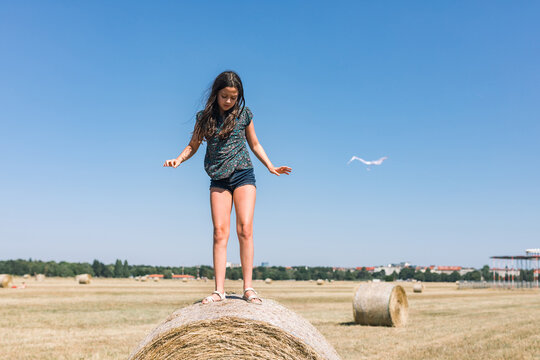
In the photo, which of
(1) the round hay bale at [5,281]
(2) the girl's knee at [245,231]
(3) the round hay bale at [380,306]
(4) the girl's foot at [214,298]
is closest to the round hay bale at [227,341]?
(4) the girl's foot at [214,298]

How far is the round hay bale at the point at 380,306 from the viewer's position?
16.7 metres

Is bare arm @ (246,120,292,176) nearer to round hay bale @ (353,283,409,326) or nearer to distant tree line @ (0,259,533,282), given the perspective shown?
round hay bale @ (353,283,409,326)

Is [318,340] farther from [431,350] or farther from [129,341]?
[129,341]

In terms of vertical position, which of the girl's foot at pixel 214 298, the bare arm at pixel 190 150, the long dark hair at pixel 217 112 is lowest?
the girl's foot at pixel 214 298

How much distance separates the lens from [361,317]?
56.3 ft

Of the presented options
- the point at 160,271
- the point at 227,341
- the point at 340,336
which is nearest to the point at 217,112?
the point at 227,341

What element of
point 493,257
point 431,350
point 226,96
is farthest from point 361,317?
point 493,257

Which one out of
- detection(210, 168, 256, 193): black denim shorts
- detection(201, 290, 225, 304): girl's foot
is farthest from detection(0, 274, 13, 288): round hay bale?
detection(210, 168, 256, 193): black denim shorts

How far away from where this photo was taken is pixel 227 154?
544 centimetres

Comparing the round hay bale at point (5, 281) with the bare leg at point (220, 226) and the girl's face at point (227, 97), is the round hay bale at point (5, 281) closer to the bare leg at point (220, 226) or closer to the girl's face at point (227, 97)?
the bare leg at point (220, 226)

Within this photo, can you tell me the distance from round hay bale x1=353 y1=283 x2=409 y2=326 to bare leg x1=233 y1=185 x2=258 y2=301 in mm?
12221

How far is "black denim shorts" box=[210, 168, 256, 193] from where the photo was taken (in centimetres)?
547

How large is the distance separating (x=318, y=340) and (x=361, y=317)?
40.5ft

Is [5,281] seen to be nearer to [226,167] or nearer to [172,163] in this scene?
[172,163]
